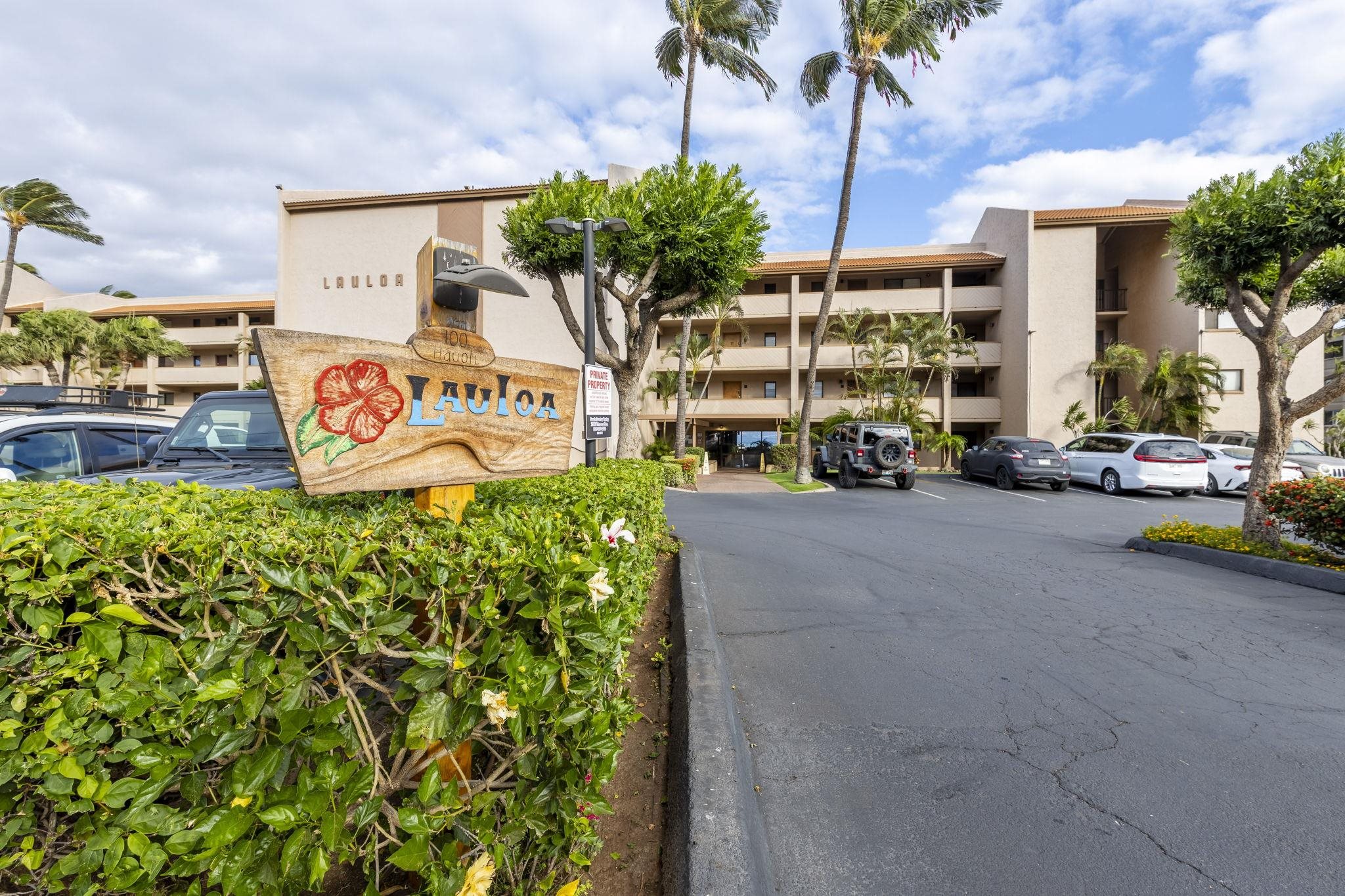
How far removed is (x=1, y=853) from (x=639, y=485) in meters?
3.53

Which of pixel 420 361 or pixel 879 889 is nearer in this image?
pixel 879 889

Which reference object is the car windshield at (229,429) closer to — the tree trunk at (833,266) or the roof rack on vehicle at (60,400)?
the roof rack on vehicle at (60,400)

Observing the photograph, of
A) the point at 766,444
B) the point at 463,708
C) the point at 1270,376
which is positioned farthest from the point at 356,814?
the point at 766,444

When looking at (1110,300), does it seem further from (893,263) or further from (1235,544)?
(1235,544)

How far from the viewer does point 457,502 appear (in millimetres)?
2691

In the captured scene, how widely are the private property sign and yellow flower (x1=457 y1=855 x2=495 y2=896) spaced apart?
5190mm

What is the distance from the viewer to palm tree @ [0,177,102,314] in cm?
2398

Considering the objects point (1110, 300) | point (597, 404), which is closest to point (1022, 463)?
point (597, 404)

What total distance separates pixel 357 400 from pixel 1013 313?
29.1 m

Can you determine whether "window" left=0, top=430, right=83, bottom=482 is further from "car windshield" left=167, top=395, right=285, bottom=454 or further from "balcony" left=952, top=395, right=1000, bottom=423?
"balcony" left=952, top=395, right=1000, bottom=423

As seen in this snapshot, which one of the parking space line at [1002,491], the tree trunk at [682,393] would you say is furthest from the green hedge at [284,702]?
the tree trunk at [682,393]

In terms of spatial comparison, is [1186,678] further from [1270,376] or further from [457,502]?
[1270,376]

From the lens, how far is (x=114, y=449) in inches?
225

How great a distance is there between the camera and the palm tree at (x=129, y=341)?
1079 inches
